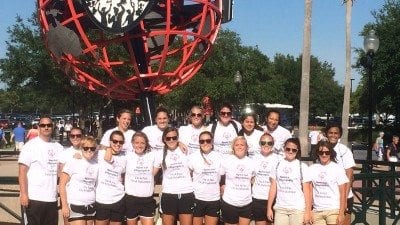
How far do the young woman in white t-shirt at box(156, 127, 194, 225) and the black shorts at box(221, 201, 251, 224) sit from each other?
399mm

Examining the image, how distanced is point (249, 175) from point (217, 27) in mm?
2684

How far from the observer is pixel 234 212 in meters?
6.53

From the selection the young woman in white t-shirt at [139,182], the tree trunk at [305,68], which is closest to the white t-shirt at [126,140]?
the young woman in white t-shirt at [139,182]

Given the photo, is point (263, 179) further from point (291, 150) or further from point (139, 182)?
point (139, 182)

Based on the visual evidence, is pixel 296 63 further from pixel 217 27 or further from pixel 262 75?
pixel 217 27

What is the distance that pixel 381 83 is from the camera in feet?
112

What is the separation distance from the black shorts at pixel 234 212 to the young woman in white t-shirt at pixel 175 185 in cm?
40

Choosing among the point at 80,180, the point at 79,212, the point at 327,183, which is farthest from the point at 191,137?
the point at 327,183

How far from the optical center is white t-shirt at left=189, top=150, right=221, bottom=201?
6.55 metres

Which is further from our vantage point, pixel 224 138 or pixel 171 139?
pixel 224 138

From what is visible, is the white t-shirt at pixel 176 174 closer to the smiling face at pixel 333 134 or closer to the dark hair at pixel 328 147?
the dark hair at pixel 328 147

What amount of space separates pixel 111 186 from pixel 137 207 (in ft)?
1.30

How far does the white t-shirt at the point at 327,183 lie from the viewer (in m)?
6.25

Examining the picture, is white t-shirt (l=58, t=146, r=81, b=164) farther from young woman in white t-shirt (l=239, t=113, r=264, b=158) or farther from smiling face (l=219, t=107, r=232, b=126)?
young woman in white t-shirt (l=239, t=113, r=264, b=158)
